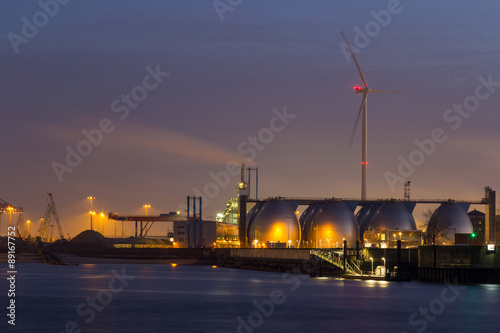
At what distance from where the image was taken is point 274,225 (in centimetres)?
19125

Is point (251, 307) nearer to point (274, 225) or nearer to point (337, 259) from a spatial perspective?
point (337, 259)

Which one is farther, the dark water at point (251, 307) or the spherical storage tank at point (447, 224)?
the spherical storage tank at point (447, 224)

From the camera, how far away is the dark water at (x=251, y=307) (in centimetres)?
6644

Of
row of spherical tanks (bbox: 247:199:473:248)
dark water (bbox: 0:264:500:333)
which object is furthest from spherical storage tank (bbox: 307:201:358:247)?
dark water (bbox: 0:264:500:333)

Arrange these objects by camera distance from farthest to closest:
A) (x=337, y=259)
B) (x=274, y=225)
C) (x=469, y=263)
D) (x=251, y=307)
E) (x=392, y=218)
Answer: (x=392, y=218) → (x=274, y=225) → (x=337, y=259) → (x=469, y=263) → (x=251, y=307)

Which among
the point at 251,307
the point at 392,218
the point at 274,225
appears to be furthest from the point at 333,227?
the point at 251,307

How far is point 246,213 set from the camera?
198750 mm

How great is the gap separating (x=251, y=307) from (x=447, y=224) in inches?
4790

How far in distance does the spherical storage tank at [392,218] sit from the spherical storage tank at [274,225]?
17.3 metres

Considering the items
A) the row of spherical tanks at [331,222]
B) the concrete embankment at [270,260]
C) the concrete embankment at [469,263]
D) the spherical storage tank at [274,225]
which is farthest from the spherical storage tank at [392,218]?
the concrete embankment at [469,263]

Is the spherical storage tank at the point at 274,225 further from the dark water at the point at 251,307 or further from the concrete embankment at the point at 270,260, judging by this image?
the dark water at the point at 251,307

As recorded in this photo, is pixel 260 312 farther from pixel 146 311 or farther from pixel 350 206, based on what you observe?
pixel 350 206

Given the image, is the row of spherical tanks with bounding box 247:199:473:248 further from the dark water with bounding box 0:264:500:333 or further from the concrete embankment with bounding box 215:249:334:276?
the dark water with bounding box 0:264:500:333

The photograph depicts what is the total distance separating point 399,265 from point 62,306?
168ft
